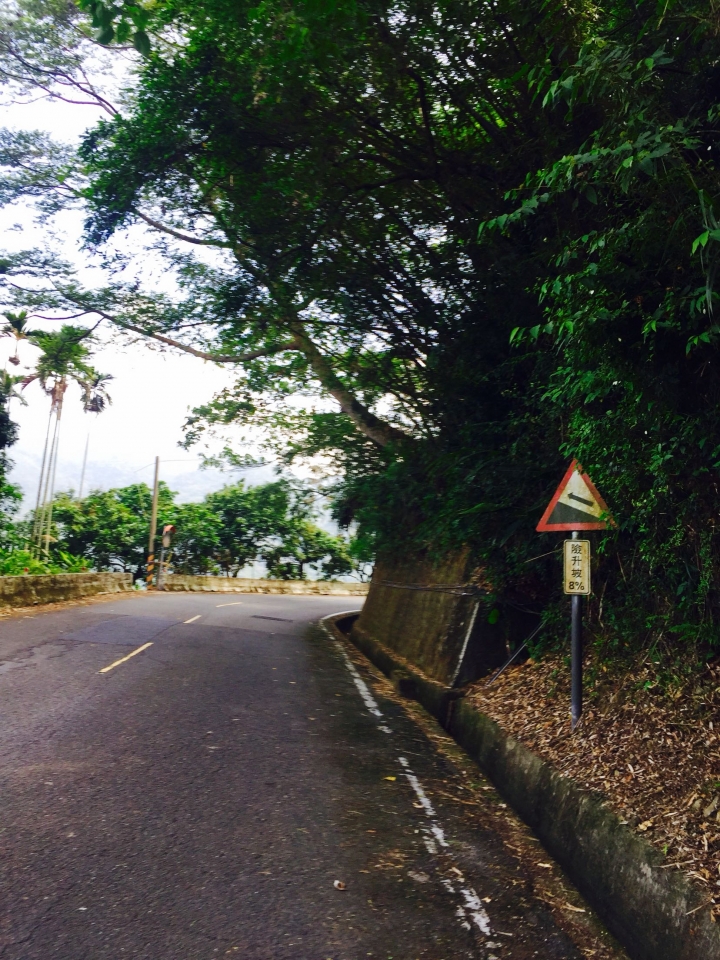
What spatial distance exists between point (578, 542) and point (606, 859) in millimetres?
2645

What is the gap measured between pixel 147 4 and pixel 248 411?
455 inches

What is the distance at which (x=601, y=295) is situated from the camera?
5352 mm

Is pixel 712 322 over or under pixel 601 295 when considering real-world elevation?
under

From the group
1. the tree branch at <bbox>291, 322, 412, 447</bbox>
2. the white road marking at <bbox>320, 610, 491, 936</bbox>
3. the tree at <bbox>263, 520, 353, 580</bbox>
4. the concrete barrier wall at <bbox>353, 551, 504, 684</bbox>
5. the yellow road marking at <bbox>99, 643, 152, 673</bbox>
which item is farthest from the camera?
the tree at <bbox>263, 520, 353, 580</bbox>

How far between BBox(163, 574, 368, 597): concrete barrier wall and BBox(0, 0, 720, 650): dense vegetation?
22.2 m

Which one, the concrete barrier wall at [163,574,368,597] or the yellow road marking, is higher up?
the concrete barrier wall at [163,574,368,597]

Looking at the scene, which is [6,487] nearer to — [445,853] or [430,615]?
[430,615]

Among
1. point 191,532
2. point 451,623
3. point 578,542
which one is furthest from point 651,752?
point 191,532

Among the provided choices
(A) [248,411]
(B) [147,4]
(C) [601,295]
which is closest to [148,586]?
(A) [248,411]

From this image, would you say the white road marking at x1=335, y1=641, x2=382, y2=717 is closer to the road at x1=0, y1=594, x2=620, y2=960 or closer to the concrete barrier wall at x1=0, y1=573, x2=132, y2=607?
the road at x1=0, y1=594, x2=620, y2=960

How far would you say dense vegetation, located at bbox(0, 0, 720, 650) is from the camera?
195 inches

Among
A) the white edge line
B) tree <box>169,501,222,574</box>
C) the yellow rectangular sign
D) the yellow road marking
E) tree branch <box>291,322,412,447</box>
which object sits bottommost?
the yellow road marking

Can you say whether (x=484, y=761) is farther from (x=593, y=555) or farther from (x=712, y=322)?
(x=712, y=322)

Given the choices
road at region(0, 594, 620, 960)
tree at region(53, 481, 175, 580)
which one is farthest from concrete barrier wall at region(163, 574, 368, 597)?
road at region(0, 594, 620, 960)
